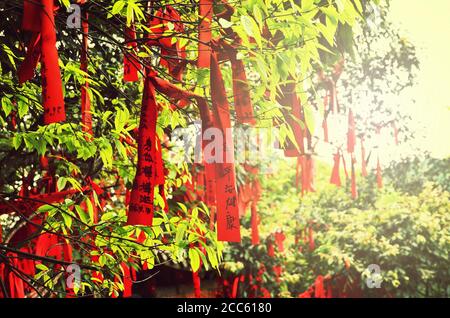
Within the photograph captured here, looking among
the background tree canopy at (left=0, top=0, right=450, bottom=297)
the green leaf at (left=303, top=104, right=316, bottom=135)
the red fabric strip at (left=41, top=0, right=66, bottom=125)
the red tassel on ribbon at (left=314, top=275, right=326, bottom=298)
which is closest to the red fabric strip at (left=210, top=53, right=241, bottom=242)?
the background tree canopy at (left=0, top=0, right=450, bottom=297)

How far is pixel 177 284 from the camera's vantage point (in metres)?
11.1

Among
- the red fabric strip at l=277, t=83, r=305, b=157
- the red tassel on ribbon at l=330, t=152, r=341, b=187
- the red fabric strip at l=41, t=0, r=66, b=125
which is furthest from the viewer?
the red tassel on ribbon at l=330, t=152, r=341, b=187

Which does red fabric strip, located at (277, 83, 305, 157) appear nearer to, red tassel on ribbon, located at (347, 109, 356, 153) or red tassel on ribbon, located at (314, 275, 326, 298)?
red tassel on ribbon, located at (347, 109, 356, 153)

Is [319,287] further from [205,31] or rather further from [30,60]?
[30,60]

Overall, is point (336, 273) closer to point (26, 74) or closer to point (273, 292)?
point (273, 292)

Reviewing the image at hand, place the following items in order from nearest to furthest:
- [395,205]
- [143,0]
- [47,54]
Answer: [47,54] < [143,0] < [395,205]

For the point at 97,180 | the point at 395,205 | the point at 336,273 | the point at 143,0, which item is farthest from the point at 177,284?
the point at 143,0

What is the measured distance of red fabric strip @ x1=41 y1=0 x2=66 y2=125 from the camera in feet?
6.41

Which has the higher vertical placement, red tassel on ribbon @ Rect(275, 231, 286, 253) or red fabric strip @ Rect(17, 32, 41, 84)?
red fabric strip @ Rect(17, 32, 41, 84)

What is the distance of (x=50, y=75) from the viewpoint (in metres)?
2.01

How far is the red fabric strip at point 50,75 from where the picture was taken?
1953 mm

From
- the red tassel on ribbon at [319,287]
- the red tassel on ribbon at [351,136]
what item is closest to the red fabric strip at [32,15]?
the red tassel on ribbon at [351,136]

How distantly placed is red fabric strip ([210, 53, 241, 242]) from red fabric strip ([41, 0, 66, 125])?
0.62m

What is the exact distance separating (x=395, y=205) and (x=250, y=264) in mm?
2299
